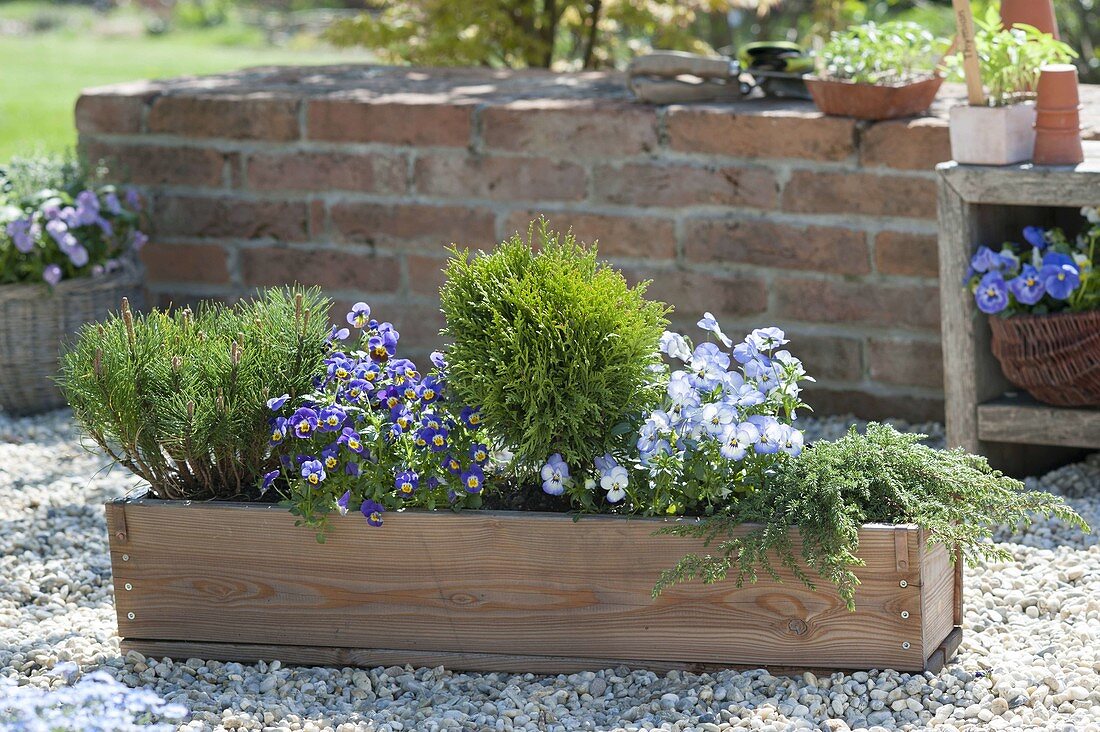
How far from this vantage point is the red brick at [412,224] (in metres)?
3.95

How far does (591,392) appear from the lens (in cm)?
220

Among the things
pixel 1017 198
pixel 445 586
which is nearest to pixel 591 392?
pixel 445 586

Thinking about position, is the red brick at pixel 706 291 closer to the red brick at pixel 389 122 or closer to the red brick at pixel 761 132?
the red brick at pixel 761 132

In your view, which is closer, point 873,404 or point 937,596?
point 937,596

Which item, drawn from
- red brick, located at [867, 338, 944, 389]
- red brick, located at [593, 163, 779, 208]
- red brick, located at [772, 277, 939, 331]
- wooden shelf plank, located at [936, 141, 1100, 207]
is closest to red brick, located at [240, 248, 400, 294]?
red brick, located at [593, 163, 779, 208]

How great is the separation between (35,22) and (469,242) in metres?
13.9

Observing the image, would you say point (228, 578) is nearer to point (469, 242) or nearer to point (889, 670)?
point (889, 670)

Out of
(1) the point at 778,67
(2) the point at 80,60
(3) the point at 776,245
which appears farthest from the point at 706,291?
(2) the point at 80,60

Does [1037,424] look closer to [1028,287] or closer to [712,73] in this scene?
[1028,287]

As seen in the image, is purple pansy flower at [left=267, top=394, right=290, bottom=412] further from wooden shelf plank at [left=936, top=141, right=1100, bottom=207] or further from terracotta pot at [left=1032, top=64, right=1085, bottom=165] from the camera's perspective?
terracotta pot at [left=1032, top=64, right=1085, bottom=165]

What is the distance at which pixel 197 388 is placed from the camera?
235 cm

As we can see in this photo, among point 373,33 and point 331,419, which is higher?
point 373,33

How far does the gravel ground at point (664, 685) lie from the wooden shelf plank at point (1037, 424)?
0.29m

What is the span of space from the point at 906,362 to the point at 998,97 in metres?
0.85
